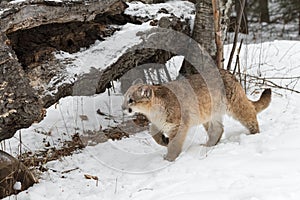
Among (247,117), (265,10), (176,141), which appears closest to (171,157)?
(176,141)

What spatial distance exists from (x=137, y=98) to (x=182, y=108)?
0.56 meters

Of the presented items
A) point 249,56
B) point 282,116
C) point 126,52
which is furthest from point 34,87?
point 249,56

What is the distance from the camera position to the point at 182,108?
18.3 ft

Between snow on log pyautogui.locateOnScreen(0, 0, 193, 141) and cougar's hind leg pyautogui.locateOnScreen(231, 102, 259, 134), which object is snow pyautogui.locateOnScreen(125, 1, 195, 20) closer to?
snow on log pyautogui.locateOnScreen(0, 0, 193, 141)

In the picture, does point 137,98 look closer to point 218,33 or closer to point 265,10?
point 218,33

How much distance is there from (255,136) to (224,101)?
562 millimetres

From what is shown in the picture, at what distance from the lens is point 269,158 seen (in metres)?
4.88

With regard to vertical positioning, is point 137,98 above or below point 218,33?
below

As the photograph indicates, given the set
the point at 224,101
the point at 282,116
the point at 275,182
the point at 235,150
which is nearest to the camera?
the point at 275,182

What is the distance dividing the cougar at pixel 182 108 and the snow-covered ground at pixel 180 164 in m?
0.17

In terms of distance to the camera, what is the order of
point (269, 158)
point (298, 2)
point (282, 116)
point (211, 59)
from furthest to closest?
point (298, 2) → point (211, 59) → point (282, 116) → point (269, 158)

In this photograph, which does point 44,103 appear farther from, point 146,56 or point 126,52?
point 146,56

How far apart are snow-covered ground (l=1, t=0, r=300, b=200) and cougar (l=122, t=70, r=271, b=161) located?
6.8 inches

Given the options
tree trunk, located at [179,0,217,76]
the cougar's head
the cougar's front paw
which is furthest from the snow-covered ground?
tree trunk, located at [179,0,217,76]
